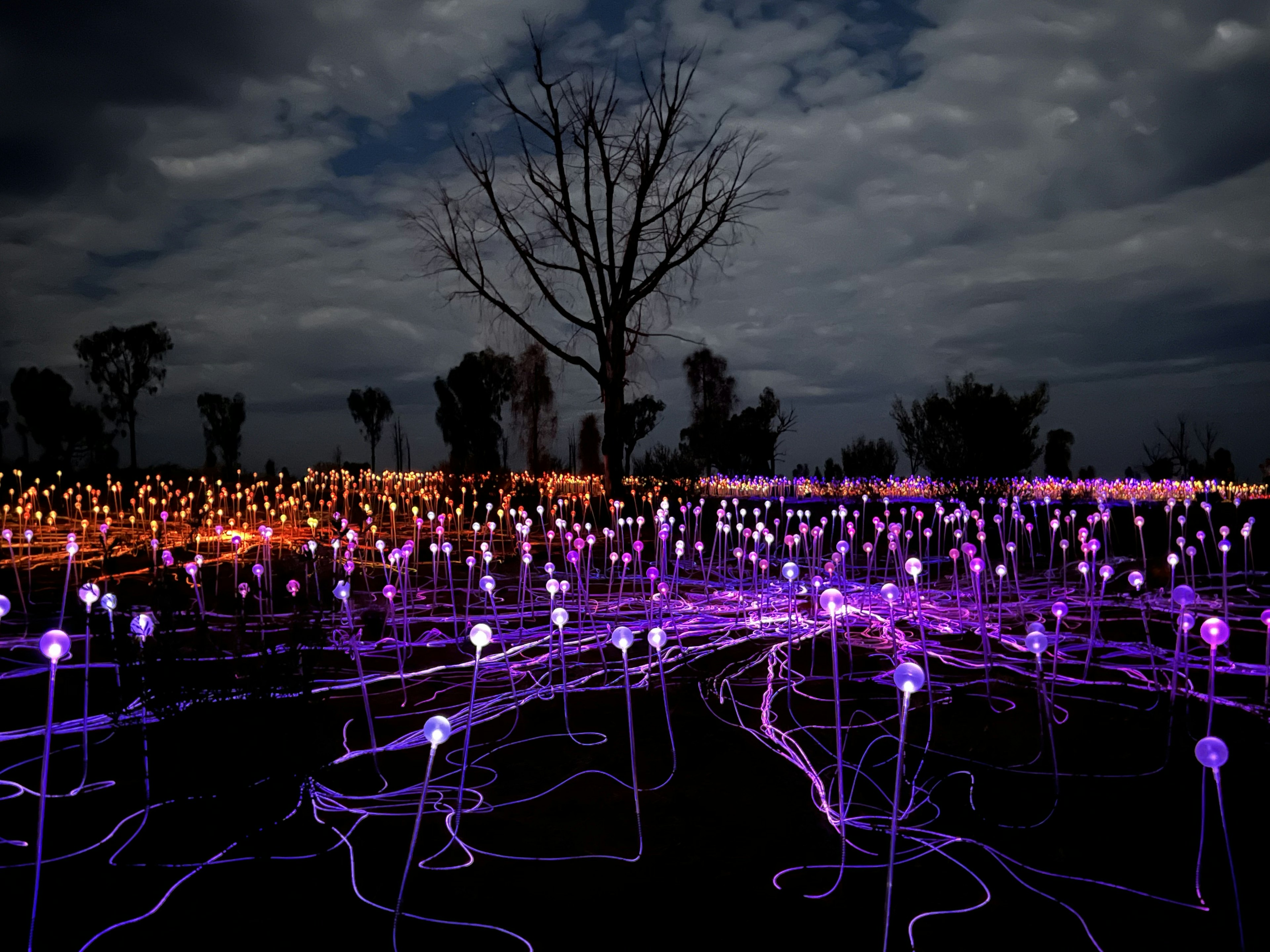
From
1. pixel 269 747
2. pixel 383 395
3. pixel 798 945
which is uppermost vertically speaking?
pixel 383 395

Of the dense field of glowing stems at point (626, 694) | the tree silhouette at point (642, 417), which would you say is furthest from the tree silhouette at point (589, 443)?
the dense field of glowing stems at point (626, 694)

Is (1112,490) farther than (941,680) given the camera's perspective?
Yes

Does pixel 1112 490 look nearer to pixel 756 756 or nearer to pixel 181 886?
pixel 756 756

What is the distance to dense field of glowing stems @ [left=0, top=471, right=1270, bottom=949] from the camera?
8.16 feet

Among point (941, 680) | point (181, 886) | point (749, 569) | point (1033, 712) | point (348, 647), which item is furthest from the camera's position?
point (749, 569)

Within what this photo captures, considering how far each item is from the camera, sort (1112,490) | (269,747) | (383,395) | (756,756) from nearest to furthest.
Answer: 1. (269,747)
2. (756,756)
3. (1112,490)
4. (383,395)

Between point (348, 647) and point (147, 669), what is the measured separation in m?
2.75

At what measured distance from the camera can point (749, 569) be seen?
10164 millimetres

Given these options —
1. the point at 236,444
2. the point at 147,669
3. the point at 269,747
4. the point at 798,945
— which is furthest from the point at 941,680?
the point at 236,444

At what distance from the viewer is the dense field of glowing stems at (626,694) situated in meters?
2.49

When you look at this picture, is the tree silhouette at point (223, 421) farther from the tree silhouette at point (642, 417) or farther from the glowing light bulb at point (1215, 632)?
the glowing light bulb at point (1215, 632)

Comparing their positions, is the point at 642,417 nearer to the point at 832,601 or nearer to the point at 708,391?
the point at 708,391

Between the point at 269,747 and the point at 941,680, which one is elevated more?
the point at 269,747

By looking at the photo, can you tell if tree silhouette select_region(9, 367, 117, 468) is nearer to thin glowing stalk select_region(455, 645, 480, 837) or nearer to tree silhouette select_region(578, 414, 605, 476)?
tree silhouette select_region(578, 414, 605, 476)
